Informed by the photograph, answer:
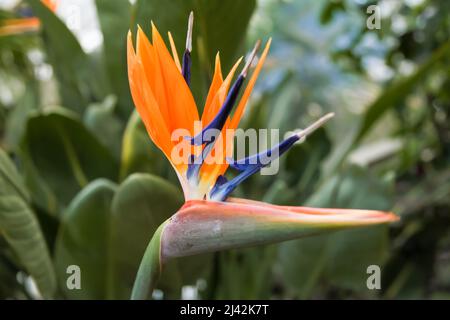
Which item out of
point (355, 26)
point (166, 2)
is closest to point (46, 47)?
point (166, 2)

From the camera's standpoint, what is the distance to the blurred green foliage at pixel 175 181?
1.71 ft

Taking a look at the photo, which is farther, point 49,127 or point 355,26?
point 355,26


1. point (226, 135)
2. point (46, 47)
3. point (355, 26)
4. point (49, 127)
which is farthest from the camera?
point (355, 26)

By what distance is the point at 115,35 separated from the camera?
2.18 ft

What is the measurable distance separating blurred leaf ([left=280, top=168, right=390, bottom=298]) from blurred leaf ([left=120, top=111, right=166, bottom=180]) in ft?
0.59

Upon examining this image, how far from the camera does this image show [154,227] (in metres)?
0.52

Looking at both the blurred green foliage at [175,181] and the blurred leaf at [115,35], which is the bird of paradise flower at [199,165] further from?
the blurred leaf at [115,35]

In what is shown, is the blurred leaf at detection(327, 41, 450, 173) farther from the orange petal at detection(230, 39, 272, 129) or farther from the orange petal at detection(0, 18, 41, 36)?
the orange petal at detection(0, 18, 41, 36)

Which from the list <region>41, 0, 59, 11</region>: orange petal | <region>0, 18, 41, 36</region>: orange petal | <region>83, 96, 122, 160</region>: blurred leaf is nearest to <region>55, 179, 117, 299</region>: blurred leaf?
<region>83, 96, 122, 160</region>: blurred leaf

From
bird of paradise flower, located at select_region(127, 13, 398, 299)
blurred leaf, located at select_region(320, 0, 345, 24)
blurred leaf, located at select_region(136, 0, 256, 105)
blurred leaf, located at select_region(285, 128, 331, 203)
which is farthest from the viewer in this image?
blurred leaf, located at select_region(320, 0, 345, 24)

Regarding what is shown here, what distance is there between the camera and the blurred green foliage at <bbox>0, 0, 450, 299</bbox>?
522 millimetres
